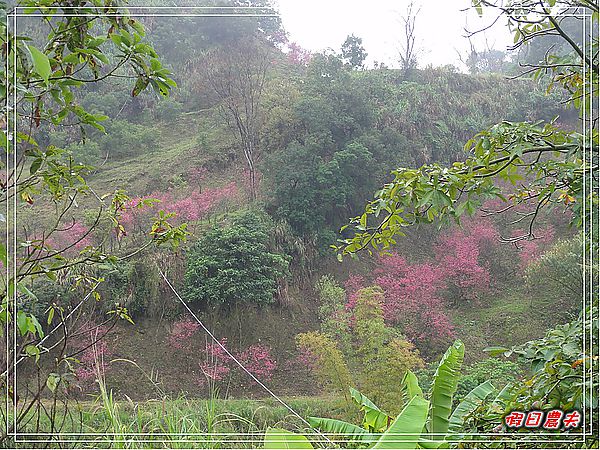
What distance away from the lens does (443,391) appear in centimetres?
146

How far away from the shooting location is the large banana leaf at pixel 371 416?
1594 mm

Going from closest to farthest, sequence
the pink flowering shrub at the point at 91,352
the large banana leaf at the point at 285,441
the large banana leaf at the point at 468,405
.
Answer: the large banana leaf at the point at 285,441
the large banana leaf at the point at 468,405
the pink flowering shrub at the point at 91,352

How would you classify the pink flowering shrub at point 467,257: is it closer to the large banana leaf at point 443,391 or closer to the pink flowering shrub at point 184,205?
the large banana leaf at point 443,391

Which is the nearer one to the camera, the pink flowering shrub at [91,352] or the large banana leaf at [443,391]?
the large banana leaf at [443,391]

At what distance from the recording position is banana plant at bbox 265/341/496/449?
1.20 m

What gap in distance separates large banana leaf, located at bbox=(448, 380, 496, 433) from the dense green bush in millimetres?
672

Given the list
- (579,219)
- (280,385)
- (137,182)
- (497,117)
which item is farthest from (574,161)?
(137,182)

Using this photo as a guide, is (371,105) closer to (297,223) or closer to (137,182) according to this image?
(297,223)

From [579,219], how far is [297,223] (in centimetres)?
85

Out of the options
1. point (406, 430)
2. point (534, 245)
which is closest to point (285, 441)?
point (406, 430)

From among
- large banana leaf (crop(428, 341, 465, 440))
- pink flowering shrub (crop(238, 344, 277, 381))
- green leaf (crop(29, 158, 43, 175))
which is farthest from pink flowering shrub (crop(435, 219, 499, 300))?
green leaf (crop(29, 158, 43, 175))

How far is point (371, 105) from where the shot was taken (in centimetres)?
188

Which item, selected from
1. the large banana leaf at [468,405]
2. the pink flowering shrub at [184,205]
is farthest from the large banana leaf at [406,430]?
the pink flowering shrub at [184,205]
